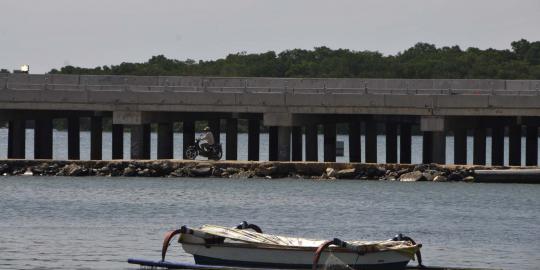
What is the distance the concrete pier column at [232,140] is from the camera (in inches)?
3516

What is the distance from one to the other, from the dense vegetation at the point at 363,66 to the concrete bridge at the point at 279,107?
74132mm

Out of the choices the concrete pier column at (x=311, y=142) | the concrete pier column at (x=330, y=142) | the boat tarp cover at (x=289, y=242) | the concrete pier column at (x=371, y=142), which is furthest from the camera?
the concrete pier column at (x=371, y=142)

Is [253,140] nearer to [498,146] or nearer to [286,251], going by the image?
[498,146]

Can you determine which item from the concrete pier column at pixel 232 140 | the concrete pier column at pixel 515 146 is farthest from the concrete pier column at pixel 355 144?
the concrete pier column at pixel 515 146

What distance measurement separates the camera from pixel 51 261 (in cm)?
4478

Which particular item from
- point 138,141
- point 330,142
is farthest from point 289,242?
point 330,142

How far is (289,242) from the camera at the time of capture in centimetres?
4244

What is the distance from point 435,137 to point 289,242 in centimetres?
3865

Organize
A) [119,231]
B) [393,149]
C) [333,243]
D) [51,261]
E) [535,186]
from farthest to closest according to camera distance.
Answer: [393,149], [535,186], [119,231], [51,261], [333,243]

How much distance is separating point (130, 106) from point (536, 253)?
3738 centimetres

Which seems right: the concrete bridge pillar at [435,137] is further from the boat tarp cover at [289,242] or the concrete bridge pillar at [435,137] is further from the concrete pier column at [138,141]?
the boat tarp cover at [289,242]

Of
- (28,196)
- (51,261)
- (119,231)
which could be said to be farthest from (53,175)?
(51,261)

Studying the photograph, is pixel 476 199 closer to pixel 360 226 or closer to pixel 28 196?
pixel 360 226

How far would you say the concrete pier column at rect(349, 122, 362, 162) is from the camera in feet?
296
